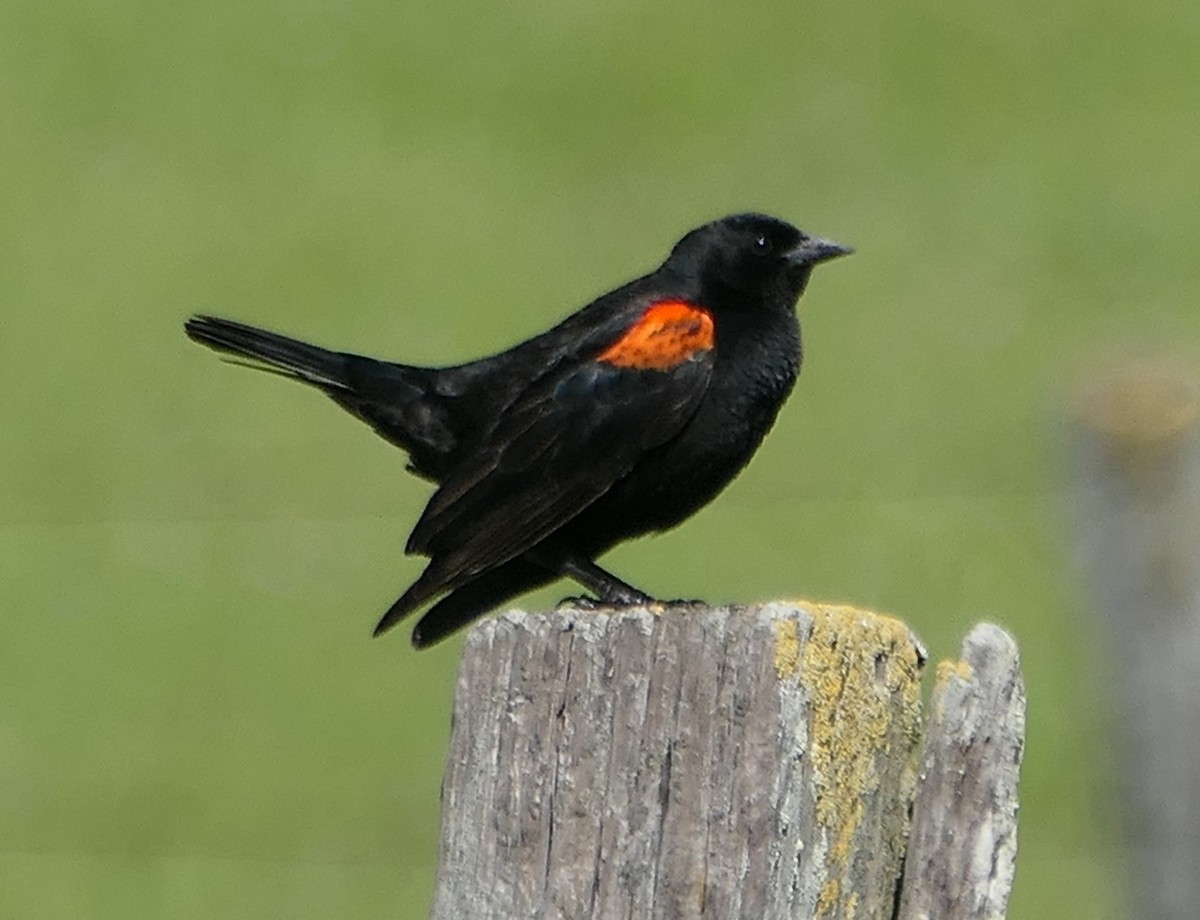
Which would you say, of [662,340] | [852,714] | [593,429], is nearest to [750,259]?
[662,340]

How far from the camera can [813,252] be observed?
5602 mm

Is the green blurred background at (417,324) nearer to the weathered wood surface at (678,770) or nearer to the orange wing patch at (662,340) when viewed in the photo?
the orange wing patch at (662,340)

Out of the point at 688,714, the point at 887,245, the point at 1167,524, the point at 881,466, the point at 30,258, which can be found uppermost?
the point at 887,245

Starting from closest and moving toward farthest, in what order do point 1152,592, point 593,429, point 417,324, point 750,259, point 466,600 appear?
point 1152,592
point 466,600
point 593,429
point 750,259
point 417,324

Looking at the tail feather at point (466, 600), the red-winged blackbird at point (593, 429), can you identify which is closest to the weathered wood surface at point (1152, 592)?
the red-winged blackbird at point (593, 429)

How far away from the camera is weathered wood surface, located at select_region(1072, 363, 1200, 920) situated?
432cm

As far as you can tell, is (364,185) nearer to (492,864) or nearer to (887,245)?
(887,245)

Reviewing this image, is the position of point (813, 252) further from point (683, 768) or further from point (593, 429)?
point (683, 768)

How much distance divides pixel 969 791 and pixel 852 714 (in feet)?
0.50

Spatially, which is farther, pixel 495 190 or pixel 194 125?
pixel 194 125

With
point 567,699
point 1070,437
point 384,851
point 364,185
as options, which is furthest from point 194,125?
point 567,699

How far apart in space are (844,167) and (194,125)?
145 inches

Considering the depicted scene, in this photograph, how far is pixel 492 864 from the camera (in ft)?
9.16

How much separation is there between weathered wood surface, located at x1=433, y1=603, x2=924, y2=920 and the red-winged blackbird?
1630 millimetres
